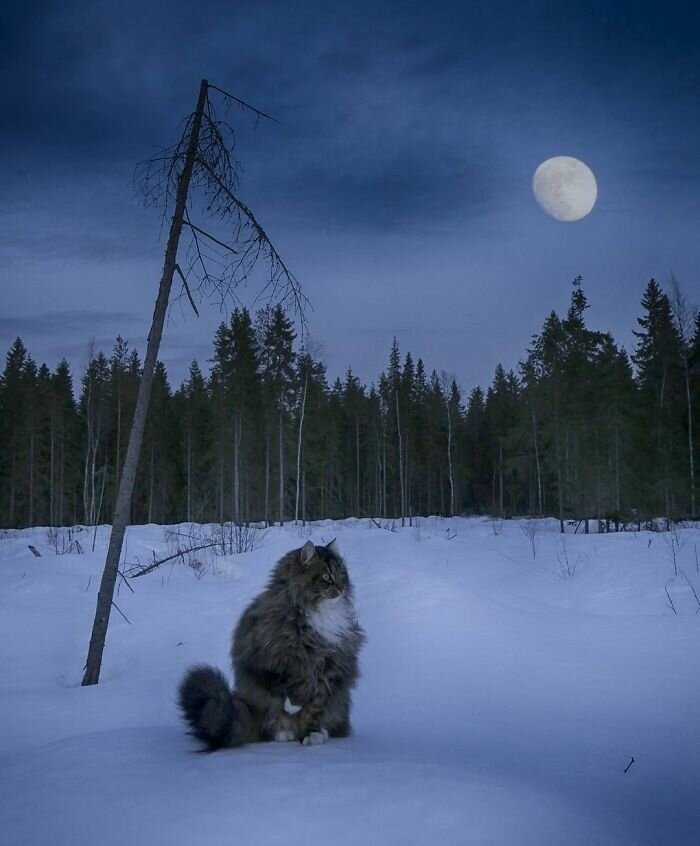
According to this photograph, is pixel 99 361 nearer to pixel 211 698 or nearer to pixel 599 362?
pixel 599 362

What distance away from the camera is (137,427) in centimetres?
746

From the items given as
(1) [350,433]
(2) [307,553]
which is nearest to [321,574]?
(2) [307,553]

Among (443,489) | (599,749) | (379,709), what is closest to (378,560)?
(379,709)

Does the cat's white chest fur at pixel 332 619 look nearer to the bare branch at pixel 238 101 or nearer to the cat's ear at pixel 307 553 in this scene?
the cat's ear at pixel 307 553

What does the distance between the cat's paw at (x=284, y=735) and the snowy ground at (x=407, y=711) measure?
9.8 inches

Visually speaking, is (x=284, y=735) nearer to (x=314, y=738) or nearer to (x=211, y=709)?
(x=314, y=738)

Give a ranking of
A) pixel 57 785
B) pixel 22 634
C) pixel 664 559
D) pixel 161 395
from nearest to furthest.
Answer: pixel 57 785 → pixel 22 634 → pixel 664 559 → pixel 161 395

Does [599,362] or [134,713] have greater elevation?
[599,362]

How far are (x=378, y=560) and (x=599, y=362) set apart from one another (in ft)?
79.5

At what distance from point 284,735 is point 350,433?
5135 centimetres

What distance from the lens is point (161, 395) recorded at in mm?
46750

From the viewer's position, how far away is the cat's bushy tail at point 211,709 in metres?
3.52

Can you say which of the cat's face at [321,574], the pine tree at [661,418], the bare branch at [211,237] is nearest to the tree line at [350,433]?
the pine tree at [661,418]

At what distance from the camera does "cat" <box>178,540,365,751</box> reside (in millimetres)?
3654
